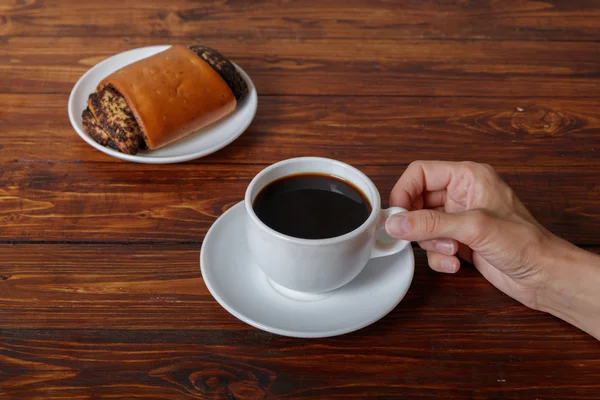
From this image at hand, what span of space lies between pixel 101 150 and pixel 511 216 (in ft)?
2.11

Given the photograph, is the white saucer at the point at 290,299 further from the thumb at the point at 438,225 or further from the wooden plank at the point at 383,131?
the wooden plank at the point at 383,131

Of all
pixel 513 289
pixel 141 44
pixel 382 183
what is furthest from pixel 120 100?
pixel 513 289

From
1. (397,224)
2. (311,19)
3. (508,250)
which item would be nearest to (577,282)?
(508,250)

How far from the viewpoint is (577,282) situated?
0.83 m

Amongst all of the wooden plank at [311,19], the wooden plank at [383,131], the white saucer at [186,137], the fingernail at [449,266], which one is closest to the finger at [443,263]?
the fingernail at [449,266]

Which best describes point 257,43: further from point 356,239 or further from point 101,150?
point 356,239

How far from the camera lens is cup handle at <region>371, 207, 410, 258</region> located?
0.82 metres

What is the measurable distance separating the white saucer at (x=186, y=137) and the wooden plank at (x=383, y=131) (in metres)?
0.03

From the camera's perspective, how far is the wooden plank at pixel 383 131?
112 centimetres

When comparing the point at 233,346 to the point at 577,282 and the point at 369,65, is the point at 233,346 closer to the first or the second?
the point at 577,282

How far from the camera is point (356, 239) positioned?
0.77 m

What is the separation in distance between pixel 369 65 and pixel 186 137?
0.41 m

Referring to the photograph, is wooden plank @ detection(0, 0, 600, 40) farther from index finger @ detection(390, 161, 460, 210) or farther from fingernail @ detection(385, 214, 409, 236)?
fingernail @ detection(385, 214, 409, 236)

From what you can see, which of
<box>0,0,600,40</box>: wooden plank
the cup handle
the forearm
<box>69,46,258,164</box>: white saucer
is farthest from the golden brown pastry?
the forearm
